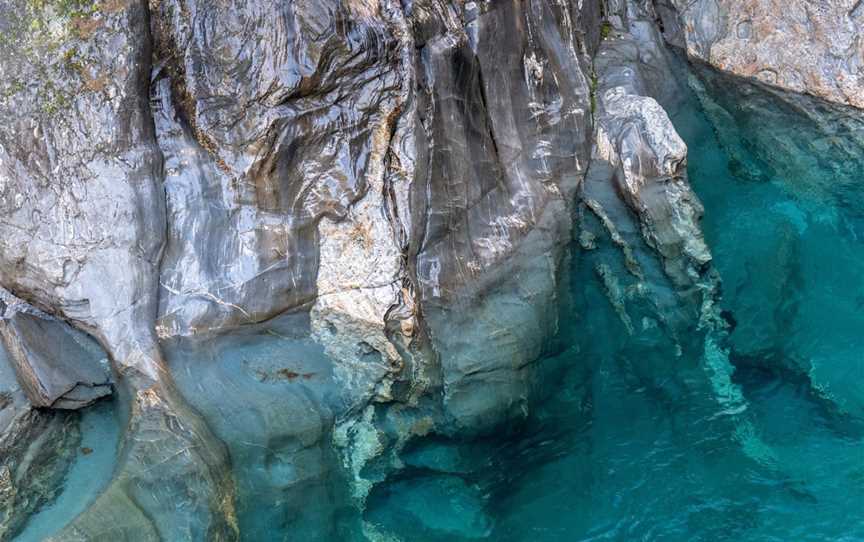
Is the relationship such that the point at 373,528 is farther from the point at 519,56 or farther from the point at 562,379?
the point at 519,56

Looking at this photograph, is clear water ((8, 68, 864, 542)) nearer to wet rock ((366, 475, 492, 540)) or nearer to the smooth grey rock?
wet rock ((366, 475, 492, 540))

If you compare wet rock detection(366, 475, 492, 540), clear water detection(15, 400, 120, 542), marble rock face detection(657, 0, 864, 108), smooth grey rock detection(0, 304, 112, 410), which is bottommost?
wet rock detection(366, 475, 492, 540)

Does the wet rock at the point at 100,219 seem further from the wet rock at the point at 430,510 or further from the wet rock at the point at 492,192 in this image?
the wet rock at the point at 492,192

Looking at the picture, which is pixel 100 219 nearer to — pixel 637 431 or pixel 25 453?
pixel 25 453

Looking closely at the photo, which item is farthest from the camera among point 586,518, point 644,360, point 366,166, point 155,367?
point 644,360

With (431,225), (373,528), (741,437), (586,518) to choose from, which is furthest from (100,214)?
(741,437)

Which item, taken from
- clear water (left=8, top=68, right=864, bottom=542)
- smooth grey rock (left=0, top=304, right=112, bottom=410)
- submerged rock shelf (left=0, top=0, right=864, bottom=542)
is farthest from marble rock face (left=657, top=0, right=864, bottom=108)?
smooth grey rock (left=0, top=304, right=112, bottom=410)

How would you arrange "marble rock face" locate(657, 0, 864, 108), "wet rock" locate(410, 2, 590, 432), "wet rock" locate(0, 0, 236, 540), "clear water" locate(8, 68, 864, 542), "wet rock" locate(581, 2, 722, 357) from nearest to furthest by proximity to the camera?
1. "wet rock" locate(0, 0, 236, 540)
2. "clear water" locate(8, 68, 864, 542)
3. "wet rock" locate(410, 2, 590, 432)
4. "wet rock" locate(581, 2, 722, 357)
5. "marble rock face" locate(657, 0, 864, 108)
